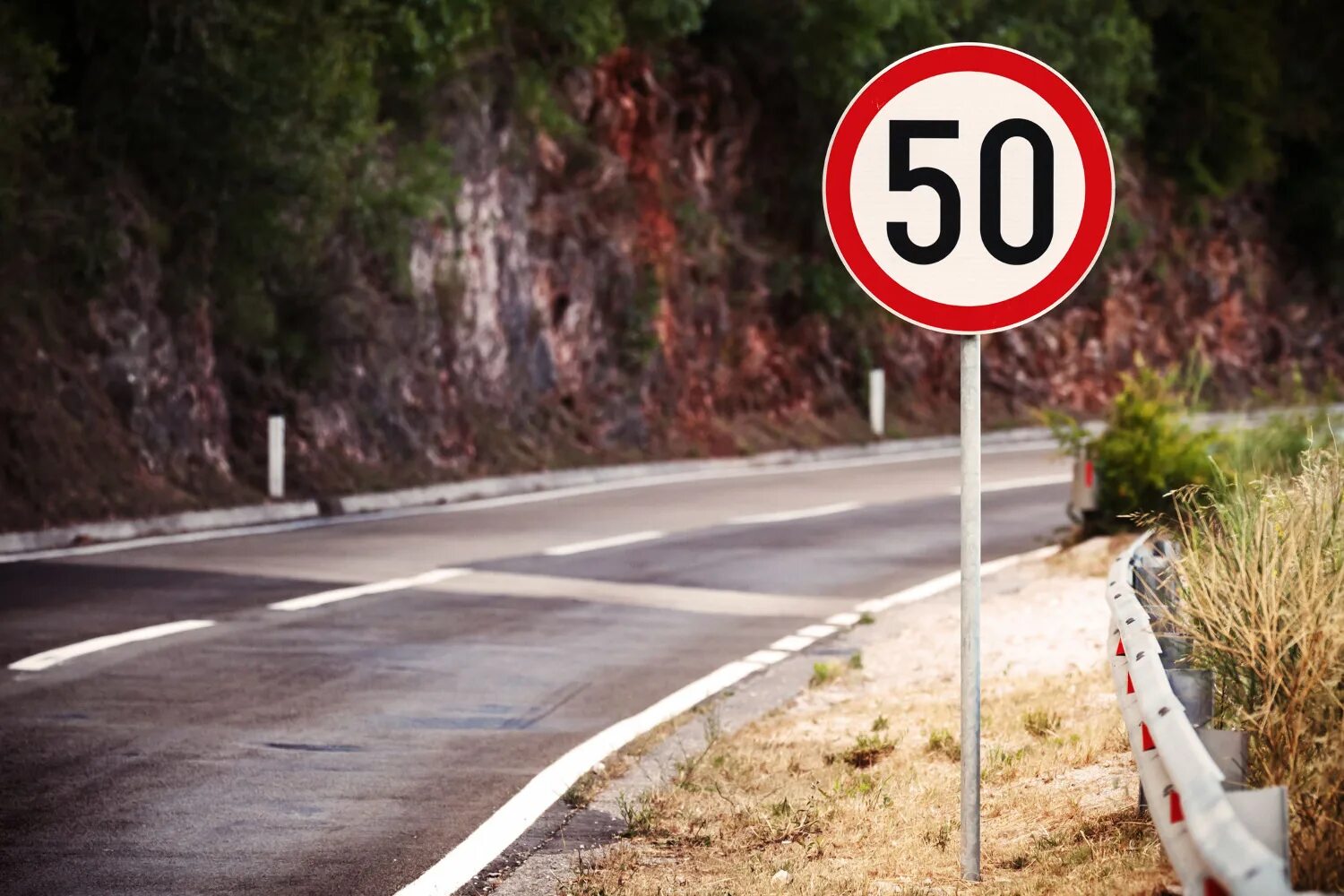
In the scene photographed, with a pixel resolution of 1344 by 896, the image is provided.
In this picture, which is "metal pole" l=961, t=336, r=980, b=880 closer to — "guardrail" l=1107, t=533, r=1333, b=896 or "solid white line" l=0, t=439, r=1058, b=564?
"guardrail" l=1107, t=533, r=1333, b=896

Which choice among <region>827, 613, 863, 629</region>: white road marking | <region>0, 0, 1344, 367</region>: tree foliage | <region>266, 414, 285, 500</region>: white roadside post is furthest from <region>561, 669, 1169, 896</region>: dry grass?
<region>266, 414, 285, 500</region>: white roadside post

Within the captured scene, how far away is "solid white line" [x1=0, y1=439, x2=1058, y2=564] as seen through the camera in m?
18.0

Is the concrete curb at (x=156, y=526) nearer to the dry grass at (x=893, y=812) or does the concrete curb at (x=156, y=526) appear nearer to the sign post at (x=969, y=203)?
the dry grass at (x=893, y=812)

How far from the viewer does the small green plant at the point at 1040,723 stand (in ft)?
29.3

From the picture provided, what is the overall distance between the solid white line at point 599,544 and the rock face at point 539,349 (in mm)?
4745

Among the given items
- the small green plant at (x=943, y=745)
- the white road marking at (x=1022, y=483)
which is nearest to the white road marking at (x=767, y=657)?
the small green plant at (x=943, y=745)

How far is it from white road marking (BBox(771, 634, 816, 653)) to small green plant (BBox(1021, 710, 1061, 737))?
358 cm

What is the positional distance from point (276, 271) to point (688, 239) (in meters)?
11.8

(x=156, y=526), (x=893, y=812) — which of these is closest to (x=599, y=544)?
(x=156, y=526)

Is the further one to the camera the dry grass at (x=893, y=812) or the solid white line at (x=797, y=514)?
the solid white line at (x=797, y=514)

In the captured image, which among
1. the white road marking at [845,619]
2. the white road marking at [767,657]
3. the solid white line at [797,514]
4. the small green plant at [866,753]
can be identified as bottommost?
the solid white line at [797,514]

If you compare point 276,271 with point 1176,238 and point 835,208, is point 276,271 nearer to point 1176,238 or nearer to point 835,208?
point 835,208

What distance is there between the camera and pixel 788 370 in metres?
37.2

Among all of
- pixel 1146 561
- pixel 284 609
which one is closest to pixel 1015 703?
pixel 1146 561
